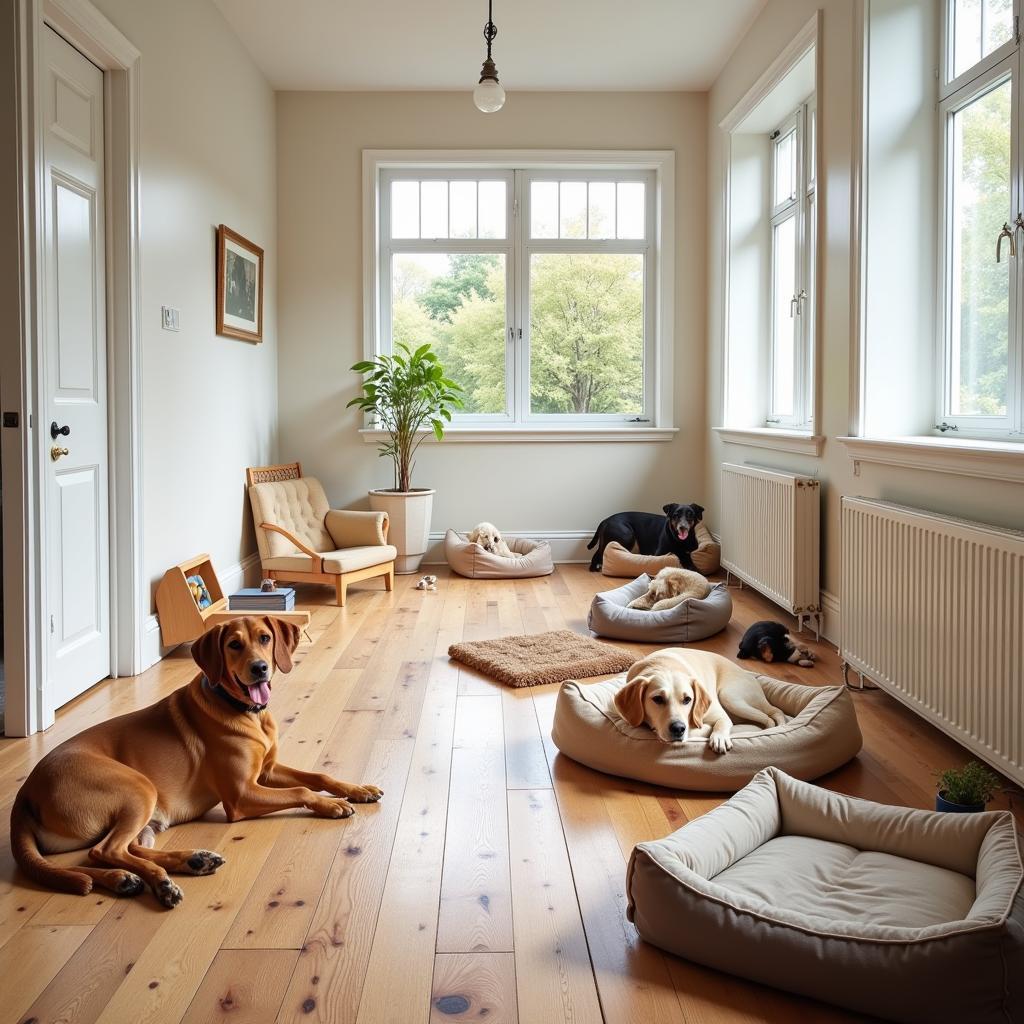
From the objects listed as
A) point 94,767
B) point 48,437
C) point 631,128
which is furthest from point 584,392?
point 94,767

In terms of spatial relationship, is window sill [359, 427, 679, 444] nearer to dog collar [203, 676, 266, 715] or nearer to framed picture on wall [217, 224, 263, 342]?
framed picture on wall [217, 224, 263, 342]

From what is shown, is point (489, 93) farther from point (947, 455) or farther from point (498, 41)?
point (947, 455)

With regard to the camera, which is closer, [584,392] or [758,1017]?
[758,1017]

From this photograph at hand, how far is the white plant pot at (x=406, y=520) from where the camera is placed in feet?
21.0

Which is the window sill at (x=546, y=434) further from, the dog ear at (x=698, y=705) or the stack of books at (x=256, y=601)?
the dog ear at (x=698, y=705)

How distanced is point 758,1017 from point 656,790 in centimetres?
108

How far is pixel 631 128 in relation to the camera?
22.2 feet

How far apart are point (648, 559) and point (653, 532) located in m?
0.28

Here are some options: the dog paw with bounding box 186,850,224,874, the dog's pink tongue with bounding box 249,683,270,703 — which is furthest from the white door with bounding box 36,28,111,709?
the dog paw with bounding box 186,850,224,874

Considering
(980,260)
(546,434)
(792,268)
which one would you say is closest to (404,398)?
(546,434)

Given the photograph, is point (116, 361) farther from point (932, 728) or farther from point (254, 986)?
point (932, 728)

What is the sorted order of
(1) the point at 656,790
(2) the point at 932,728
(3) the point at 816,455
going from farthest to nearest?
(3) the point at 816,455, (2) the point at 932,728, (1) the point at 656,790

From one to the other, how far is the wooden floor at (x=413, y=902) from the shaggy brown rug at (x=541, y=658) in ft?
1.01

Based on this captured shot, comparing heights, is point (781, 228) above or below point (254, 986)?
above
